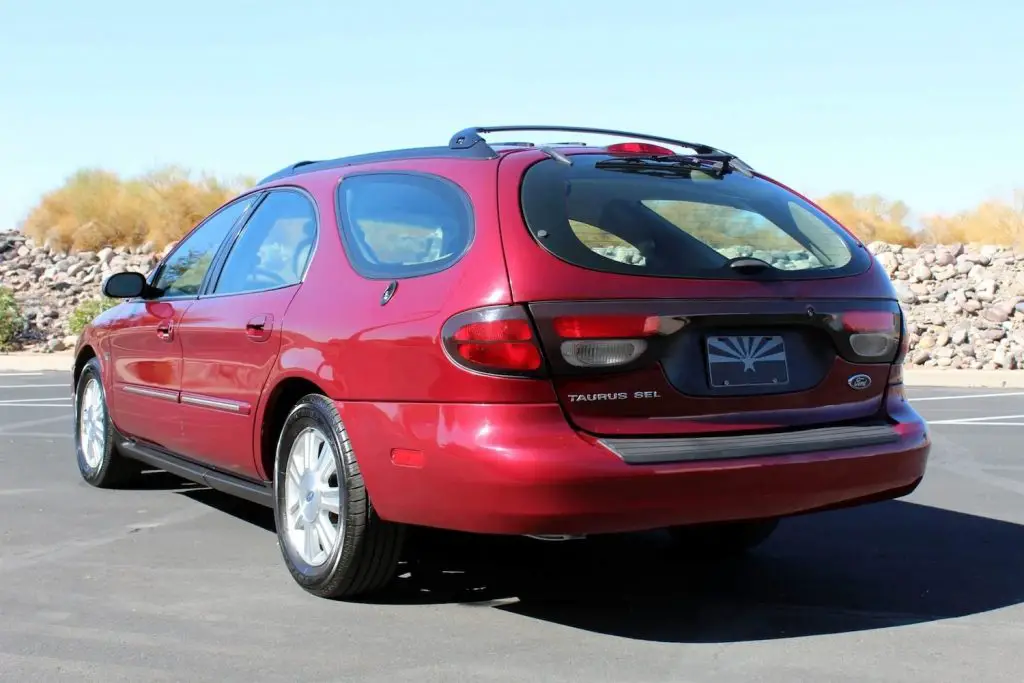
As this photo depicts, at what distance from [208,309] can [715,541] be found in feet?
8.32

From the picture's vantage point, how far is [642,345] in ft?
14.2

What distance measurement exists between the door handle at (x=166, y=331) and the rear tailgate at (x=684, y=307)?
7.90ft

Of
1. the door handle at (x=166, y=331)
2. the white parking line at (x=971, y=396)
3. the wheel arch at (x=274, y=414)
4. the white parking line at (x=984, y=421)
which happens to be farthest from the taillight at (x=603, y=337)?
the white parking line at (x=971, y=396)

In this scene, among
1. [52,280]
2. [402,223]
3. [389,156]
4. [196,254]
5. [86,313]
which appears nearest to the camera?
[402,223]

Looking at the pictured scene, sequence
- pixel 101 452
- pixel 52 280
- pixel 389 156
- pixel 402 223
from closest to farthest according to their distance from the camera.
Result: pixel 402 223
pixel 389 156
pixel 101 452
pixel 52 280

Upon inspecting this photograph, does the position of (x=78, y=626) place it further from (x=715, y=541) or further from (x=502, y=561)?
(x=715, y=541)

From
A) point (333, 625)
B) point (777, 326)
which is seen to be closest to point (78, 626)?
point (333, 625)

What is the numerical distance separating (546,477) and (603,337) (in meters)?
0.50

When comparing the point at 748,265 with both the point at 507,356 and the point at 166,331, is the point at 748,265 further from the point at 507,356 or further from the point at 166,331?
the point at 166,331

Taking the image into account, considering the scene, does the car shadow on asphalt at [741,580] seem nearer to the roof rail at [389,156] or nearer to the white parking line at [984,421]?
the roof rail at [389,156]

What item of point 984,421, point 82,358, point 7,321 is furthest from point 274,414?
point 7,321

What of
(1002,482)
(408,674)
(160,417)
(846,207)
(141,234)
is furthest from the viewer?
(846,207)

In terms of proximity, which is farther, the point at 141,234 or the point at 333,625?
the point at 141,234

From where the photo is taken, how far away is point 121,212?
138ft
